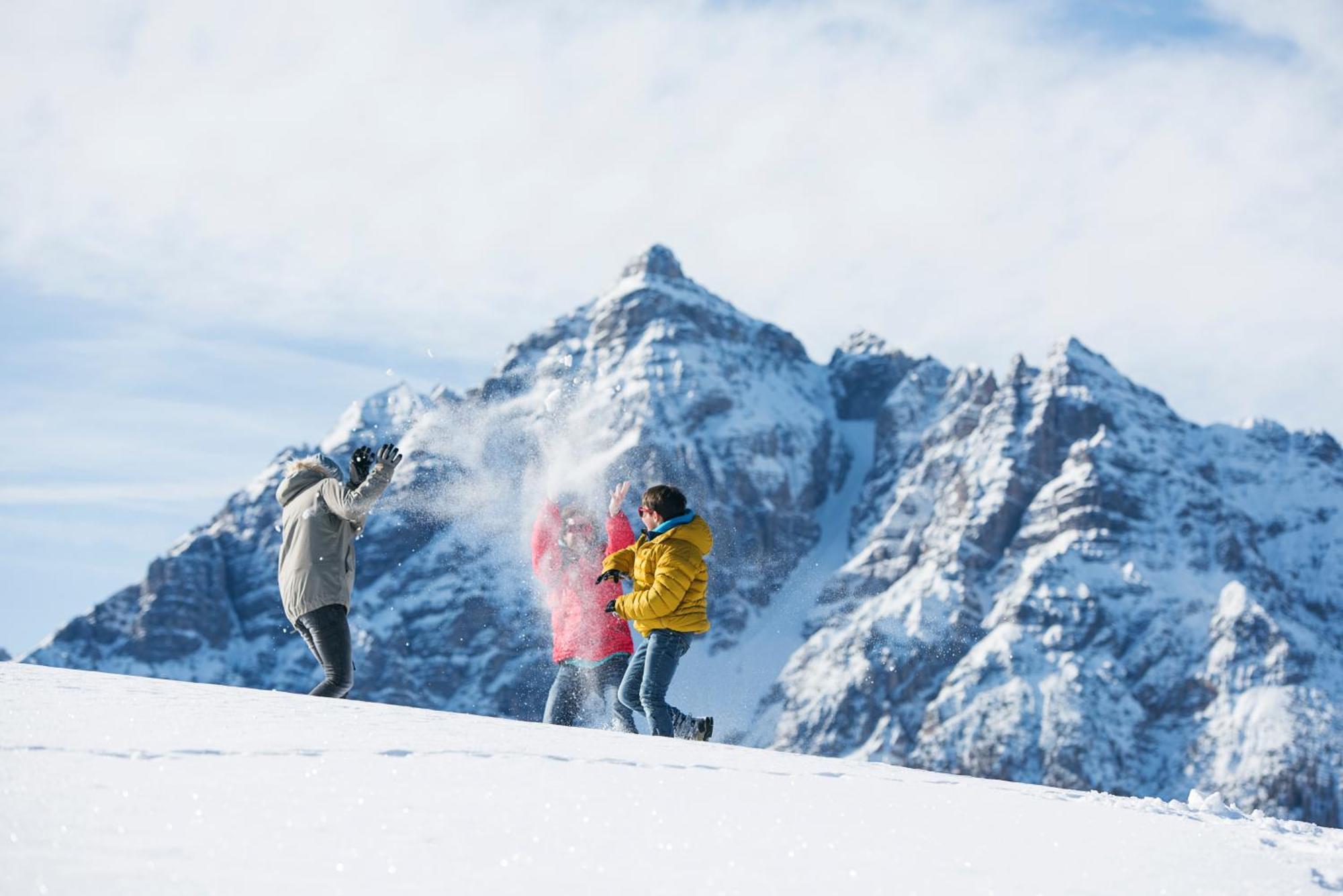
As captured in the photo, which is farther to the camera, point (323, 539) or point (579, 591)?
point (579, 591)

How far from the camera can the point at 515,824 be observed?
228 inches

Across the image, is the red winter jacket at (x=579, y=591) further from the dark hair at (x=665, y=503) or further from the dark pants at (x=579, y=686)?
the dark hair at (x=665, y=503)

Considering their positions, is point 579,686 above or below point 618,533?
below

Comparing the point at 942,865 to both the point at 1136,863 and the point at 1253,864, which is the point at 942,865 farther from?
the point at 1253,864

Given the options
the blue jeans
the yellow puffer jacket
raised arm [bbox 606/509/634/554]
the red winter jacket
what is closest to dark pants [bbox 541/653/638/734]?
the red winter jacket

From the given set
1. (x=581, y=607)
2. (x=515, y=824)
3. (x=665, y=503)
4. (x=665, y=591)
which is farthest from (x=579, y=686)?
(x=515, y=824)

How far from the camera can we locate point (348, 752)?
6.80 meters

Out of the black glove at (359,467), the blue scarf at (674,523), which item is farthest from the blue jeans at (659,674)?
the black glove at (359,467)

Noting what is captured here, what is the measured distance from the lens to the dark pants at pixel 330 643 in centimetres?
1109

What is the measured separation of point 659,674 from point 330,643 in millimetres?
2730

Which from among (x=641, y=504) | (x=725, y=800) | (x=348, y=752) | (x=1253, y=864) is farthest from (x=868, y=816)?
(x=641, y=504)

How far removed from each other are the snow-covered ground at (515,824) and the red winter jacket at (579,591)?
16.4 feet

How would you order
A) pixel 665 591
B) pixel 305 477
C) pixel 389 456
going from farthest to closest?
pixel 305 477 → pixel 665 591 → pixel 389 456

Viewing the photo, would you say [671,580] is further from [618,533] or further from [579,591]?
[579,591]
